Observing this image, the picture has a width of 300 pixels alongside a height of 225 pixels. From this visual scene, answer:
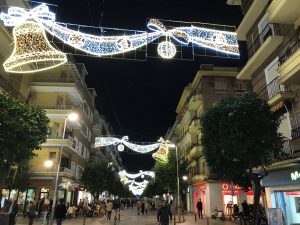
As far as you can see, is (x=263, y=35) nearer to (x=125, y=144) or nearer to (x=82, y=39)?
(x=82, y=39)

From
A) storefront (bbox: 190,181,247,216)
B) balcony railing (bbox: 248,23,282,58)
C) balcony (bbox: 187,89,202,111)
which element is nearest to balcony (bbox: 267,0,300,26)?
balcony railing (bbox: 248,23,282,58)

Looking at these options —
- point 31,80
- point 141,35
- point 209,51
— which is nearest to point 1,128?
point 141,35

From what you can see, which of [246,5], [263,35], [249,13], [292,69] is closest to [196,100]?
[246,5]

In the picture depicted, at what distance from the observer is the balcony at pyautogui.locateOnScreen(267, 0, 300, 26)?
595 inches

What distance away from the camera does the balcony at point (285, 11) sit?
49.5 ft

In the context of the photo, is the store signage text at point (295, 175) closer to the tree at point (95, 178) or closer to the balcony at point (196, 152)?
the balcony at point (196, 152)

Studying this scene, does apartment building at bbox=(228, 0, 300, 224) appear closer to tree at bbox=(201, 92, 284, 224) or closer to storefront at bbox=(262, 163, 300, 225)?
storefront at bbox=(262, 163, 300, 225)

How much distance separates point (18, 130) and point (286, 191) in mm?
14660

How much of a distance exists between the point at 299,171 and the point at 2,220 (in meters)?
14.5

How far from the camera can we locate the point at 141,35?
13000mm

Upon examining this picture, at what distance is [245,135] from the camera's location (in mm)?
14844

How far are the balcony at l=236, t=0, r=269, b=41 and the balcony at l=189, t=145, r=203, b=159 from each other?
74.4 feet

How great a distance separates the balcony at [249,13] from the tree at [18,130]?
1397 centimetres

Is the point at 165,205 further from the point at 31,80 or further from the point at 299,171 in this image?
the point at 31,80
